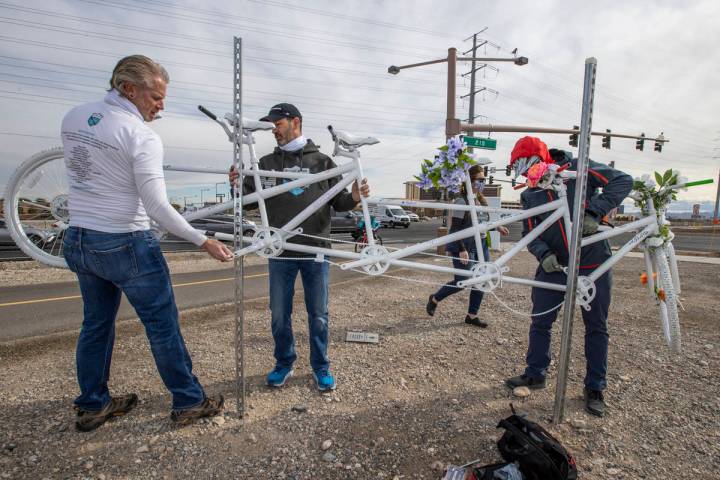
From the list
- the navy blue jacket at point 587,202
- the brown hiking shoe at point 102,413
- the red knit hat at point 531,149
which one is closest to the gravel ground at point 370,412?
the brown hiking shoe at point 102,413

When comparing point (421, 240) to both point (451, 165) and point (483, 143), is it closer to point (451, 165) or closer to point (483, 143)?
point (483, 143)

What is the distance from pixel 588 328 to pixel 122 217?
10.8ft

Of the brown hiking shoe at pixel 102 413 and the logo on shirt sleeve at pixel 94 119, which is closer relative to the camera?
the logo on shirt sleeve at pixel 94 119

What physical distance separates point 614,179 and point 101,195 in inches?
132

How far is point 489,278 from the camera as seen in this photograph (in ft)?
9.80

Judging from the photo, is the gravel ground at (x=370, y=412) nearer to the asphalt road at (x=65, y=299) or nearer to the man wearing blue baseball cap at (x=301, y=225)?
the man wearing blue baseball cap at (x=301, y=225)

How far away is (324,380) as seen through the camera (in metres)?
3.03

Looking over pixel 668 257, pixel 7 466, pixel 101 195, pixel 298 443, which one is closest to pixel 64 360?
pixel 7 466

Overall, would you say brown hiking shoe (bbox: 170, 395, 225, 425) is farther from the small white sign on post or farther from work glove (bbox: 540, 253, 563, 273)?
work glove (bbox: 540, 253, 563, 273)

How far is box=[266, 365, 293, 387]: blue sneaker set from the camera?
3.07 meters

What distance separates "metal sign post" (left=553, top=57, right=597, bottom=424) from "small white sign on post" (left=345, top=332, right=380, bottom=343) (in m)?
1.91

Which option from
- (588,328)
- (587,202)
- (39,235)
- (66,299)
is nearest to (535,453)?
(588,328)

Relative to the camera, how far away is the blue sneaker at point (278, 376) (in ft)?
10.1

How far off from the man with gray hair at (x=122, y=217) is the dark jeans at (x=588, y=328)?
2.43 metres
